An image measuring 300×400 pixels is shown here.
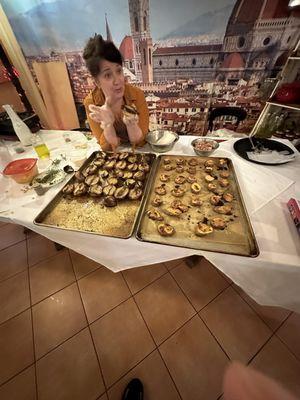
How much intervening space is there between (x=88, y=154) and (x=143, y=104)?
0.62 m

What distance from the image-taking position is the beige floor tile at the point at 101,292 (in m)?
1.29

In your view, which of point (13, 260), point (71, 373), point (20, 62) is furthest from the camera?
point (20, 62)

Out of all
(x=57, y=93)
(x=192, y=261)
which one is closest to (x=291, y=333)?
(x=192, y=261)

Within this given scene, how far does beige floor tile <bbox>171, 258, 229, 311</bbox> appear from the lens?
132cm

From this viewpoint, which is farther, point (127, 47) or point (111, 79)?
point (127, 47)

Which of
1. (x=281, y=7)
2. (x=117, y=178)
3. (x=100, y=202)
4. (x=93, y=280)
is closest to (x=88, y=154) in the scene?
(x=117, y=178)

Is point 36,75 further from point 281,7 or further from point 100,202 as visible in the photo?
point 281,7

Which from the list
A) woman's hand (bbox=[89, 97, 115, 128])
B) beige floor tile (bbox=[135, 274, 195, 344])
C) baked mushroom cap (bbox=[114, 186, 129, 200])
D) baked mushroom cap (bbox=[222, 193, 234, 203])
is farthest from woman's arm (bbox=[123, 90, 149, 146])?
beige floor tile (bbox=[135, 274, 195, 344])

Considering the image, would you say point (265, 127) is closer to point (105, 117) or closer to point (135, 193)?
point (105, 117)

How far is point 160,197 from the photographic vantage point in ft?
2.98

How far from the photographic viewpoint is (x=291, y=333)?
1.13m

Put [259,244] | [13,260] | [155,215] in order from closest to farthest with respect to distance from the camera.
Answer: [259,244] → [155,215] → [13,260]

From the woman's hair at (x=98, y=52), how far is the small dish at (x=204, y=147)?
2.43ft

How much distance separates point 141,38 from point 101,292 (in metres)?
2.86
